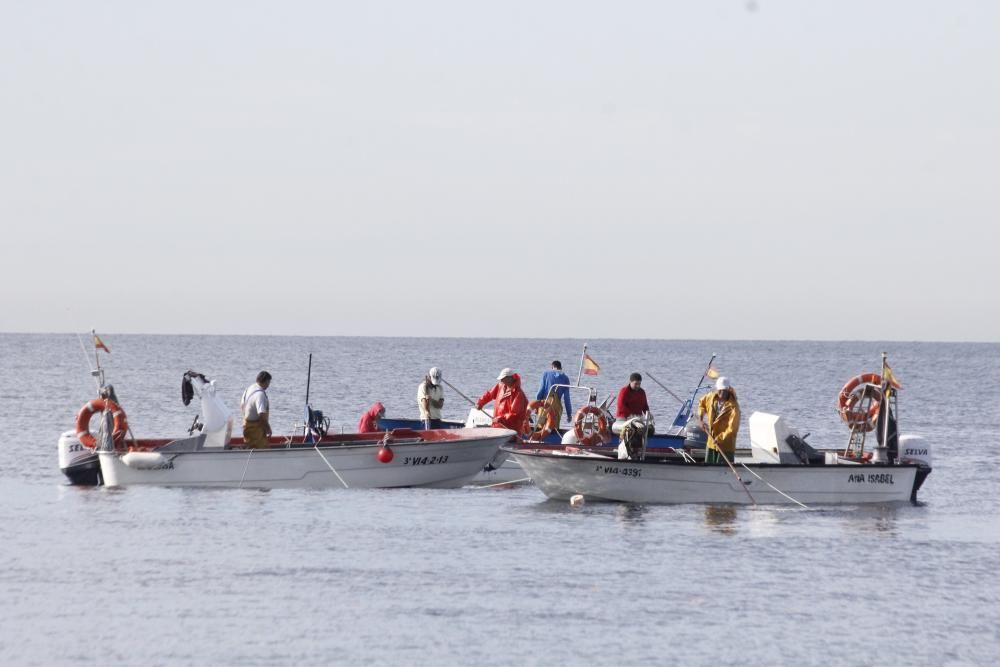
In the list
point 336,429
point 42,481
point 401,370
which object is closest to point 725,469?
point 42,481

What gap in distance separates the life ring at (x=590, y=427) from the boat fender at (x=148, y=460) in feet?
22.1

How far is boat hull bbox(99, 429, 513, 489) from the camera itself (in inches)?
910

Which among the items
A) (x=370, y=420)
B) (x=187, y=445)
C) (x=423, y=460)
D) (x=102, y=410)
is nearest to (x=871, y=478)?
(x=423, y=460)

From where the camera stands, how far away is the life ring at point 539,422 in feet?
84.9

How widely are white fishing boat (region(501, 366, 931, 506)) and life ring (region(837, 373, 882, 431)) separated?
0.29 meters

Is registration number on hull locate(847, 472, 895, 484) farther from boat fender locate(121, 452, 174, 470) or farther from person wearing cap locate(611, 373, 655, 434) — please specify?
boat fender locate(121, 452, 174, 470)

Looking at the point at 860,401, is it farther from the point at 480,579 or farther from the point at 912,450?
the point at 480,579

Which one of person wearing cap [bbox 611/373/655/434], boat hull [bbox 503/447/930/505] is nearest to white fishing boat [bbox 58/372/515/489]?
person wearing cap [bbox 611/373/655/434]

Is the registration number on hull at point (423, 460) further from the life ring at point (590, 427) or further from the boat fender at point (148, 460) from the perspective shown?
the boat fender at point (148, 460)

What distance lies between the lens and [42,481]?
86.9ft

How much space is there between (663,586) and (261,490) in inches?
362

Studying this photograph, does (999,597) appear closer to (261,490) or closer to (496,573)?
(496,573)

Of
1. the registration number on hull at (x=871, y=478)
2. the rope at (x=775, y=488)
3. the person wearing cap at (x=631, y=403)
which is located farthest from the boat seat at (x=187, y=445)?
the registration number on hull at (x=871, y=478)

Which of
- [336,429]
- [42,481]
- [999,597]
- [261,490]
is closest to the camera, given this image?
[999,597]
